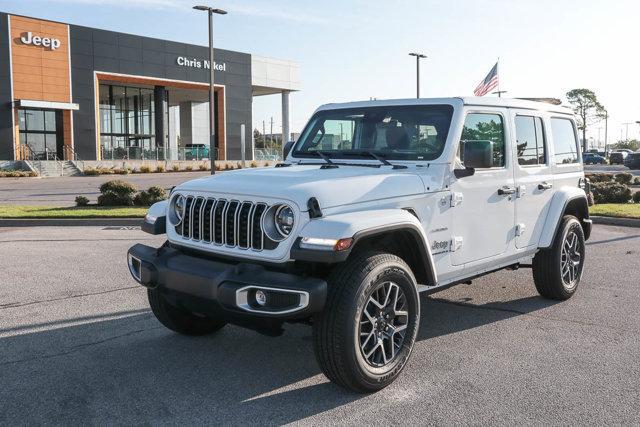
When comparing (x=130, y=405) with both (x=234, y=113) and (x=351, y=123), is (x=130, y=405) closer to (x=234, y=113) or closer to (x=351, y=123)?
(x=351, y=123)

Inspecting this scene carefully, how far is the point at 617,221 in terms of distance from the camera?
507 inches

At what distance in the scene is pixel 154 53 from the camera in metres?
50.4

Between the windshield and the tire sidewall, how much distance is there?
116 cm

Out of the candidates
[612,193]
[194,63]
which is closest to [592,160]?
[194,63]

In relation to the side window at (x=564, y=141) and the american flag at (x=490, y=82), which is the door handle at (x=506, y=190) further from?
the american flag at (x=490, y=82)

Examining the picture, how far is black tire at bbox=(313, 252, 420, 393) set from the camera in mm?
3852

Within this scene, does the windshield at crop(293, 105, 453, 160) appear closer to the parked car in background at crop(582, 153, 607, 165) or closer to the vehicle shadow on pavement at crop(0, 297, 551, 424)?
the vehicle shadow on pavement at crop(0, 297, 551, 424)

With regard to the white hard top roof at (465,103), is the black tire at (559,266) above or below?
below

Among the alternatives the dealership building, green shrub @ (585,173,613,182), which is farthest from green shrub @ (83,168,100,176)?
green shrub @ (585,173,613,182)

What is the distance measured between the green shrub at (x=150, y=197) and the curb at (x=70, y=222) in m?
2.29

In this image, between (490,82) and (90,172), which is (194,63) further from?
(490,82)

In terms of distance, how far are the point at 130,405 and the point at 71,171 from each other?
41491mm

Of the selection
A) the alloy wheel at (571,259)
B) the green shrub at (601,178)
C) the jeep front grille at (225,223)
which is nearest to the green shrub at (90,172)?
the green shrub at (601,178)

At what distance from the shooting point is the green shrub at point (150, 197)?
51.7 ft
